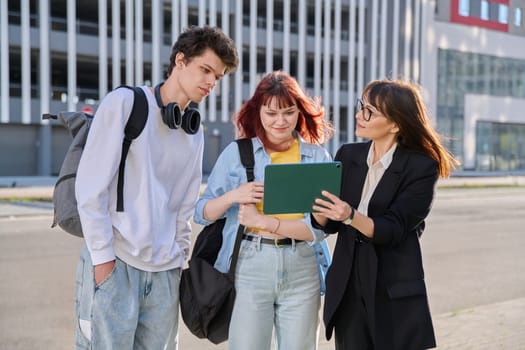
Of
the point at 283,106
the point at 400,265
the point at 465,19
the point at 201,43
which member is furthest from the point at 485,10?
the point at 201,43

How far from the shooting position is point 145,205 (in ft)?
8.29

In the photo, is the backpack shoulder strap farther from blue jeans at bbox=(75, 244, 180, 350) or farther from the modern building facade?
the modern building facade

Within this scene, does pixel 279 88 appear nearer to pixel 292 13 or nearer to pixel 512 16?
pixel 292 13

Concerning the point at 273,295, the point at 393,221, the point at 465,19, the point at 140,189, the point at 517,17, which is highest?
the point at 517,17

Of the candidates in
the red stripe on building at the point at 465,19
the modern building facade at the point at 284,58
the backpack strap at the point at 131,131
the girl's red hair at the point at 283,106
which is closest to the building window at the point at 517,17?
the modern building facade at the point at 284,58

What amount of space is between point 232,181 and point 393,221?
2.68 feet

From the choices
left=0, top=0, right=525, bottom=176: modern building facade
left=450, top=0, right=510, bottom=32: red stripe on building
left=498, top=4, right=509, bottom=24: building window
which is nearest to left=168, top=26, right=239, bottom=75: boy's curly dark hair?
left=0, top=0, right=525, bottom=176: modern building facade

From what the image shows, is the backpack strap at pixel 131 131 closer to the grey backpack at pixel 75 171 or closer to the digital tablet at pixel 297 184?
the grey backpack at pixel 75 171

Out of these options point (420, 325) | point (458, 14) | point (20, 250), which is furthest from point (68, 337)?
point (458, 14)

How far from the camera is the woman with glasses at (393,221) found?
8.94ft

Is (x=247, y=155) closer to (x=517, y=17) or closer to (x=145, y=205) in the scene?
(x=145, y=205)

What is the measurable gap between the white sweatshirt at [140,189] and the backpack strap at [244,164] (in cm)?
21

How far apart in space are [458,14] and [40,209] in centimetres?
3885

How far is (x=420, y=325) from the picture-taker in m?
2.75
